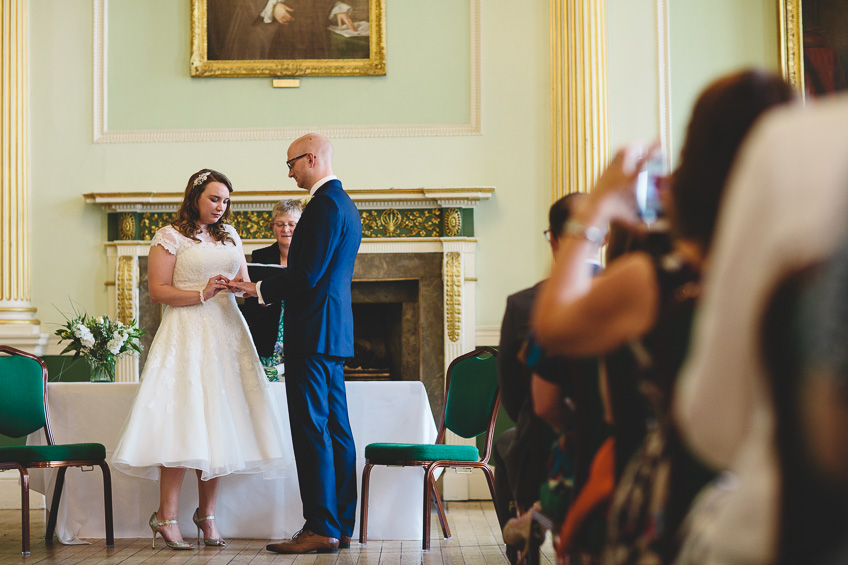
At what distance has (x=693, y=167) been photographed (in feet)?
4.11

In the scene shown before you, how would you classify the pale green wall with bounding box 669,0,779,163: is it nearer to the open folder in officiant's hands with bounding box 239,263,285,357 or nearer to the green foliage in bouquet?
the open folder in officiant's hands with bounding box 239,263,285,357

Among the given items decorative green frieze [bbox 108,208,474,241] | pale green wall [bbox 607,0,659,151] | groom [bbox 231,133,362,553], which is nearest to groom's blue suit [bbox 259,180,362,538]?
groom [bbox 231,133,362,553]

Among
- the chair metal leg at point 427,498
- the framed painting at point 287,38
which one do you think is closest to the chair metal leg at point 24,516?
the chair metal leg at point 427,498

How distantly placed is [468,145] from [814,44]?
2.60 metres

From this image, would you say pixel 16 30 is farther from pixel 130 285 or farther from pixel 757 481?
pixel 757 481

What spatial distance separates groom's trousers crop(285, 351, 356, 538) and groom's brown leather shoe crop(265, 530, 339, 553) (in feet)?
0.09

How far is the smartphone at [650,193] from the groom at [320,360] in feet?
7.98

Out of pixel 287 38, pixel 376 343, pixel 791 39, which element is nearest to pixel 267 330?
pixel 376 343

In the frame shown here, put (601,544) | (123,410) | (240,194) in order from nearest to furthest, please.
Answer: (601,544) < (123,410) < (240,194)

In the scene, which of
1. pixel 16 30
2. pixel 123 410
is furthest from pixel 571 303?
pixel 16 30

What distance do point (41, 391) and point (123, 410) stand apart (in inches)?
15.2

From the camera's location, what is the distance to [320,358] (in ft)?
13.1

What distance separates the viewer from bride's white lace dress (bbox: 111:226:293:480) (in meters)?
3.88

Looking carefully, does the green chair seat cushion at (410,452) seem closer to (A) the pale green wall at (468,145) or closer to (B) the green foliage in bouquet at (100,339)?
(B) the green foliage in bouquet at (100,339)
